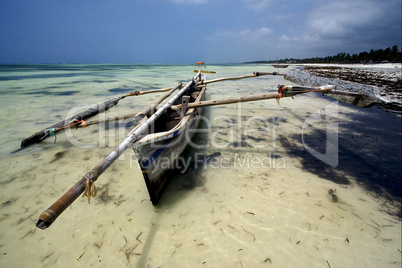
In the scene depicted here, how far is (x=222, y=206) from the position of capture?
2898mm

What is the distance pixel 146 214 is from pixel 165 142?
1.22 metres

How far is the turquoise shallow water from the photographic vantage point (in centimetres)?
222

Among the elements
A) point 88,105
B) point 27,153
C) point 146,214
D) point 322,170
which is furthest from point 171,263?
point 88,105

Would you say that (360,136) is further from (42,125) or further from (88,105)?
(88,105)

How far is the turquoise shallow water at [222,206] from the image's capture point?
2221mm
